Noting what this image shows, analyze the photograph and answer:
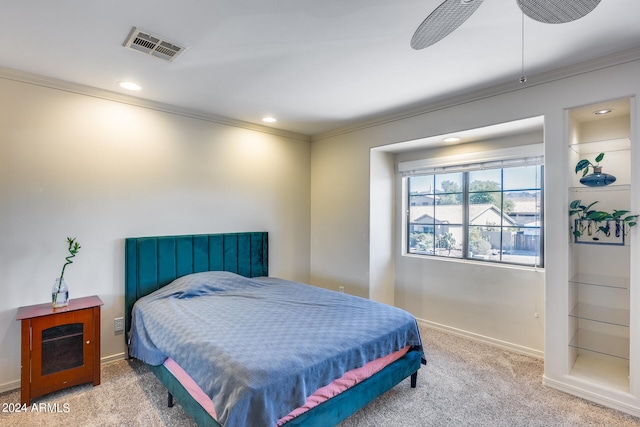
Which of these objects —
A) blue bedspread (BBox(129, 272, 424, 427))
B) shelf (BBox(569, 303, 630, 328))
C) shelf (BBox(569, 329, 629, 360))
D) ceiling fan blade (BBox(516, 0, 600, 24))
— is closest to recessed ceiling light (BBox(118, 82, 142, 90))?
blue bedspread (BBox(129, 272, 424, 427))

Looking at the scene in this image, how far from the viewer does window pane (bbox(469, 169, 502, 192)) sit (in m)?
3.42

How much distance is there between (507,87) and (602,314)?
2.05m

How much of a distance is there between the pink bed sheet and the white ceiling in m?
2.14

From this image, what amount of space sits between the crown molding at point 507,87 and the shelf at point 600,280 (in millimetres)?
1616

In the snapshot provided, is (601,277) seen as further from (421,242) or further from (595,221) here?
(421,242)

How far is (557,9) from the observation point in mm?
1276

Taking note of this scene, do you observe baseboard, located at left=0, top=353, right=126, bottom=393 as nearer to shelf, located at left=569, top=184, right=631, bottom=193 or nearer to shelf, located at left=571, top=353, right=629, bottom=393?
shelf, located at left=571, top=353, right=629, bottom=393

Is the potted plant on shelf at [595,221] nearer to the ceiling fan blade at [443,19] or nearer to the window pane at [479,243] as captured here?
the window pane at [479,243]

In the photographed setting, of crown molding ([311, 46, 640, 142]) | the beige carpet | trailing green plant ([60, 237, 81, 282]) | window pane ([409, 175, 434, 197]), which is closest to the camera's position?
the beige carpet

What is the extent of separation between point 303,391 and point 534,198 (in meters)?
2.94

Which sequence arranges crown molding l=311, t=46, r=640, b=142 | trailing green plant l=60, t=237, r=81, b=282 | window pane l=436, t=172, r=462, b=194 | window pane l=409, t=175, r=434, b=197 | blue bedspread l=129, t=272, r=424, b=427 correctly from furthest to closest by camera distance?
window pane l=409, t=175, r=434, b=197
window pane l=436, t=172, r=462, b=194
trailing green plant l=60, t=237, r=81, b=282
crown molding l=311, t=46, r=640, b=142
blue bedspread l=129, t=272, r=424, b=427

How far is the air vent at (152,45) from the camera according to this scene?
6.47 feet

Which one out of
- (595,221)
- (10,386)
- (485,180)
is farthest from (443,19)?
(10,386)

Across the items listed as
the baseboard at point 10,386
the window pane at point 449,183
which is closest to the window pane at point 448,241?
the window pane at point 449,183
